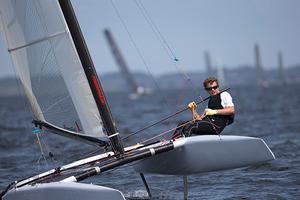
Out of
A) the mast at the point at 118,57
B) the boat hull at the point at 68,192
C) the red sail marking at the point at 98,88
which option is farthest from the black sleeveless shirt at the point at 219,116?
the mast at the point at 118,57

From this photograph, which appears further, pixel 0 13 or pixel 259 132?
pixel 259 132

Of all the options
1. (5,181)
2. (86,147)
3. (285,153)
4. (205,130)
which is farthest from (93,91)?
(86,147)

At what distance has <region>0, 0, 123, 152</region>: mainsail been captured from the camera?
859 centimetres

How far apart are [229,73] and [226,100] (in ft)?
611

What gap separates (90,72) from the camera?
855 centimetres

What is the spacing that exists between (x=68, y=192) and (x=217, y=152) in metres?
2.09

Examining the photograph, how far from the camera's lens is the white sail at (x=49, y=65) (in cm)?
864

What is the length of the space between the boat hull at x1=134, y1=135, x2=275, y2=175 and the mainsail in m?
0.95

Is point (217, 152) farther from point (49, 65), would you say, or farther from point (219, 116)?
point (49, 65)

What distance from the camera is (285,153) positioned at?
13.4 metres

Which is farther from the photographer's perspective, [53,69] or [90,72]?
[53,69]

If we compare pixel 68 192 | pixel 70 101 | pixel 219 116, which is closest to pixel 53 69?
pixel 70 101

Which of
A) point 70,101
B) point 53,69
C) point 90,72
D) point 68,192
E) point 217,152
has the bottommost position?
point 217,152

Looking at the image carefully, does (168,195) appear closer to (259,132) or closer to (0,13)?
(0,13)
